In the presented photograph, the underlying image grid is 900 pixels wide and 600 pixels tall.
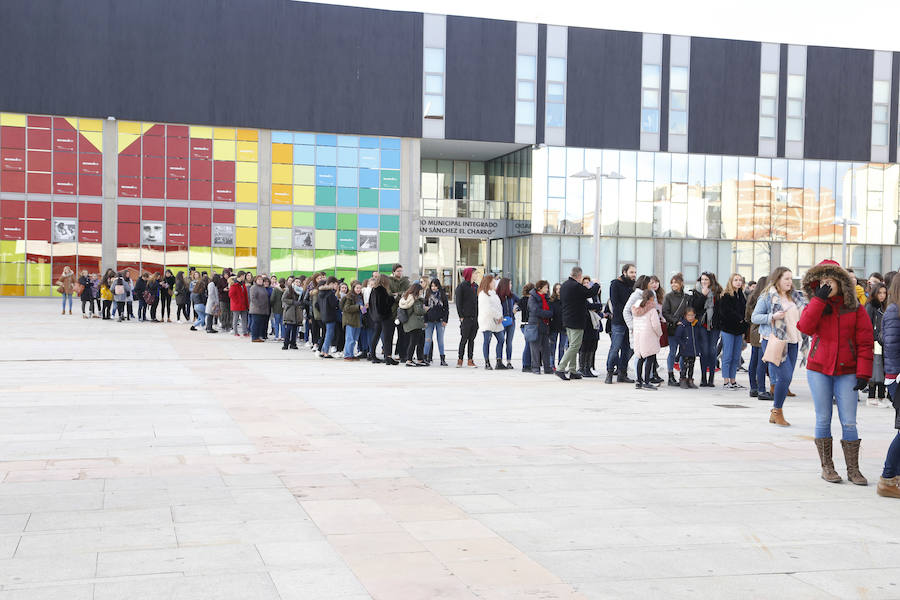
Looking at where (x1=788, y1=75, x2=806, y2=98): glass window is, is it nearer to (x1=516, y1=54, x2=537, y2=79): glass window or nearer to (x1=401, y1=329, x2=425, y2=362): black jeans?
(x1=516, y1=54, x2=537, y2=79): glass window

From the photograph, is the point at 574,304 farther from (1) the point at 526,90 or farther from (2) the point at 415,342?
(1) the point at 526,90

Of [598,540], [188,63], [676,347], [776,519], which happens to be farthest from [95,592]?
[188,63]

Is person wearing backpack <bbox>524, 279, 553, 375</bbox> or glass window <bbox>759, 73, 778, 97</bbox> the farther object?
glass window <bbox>759, 73, 778, 97</bbox>

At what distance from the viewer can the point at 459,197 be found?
168 feet

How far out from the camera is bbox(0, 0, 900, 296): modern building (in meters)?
41.5

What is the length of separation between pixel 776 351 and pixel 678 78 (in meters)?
39.1

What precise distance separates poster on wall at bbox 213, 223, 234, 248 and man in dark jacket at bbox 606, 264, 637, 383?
3208 centimetres

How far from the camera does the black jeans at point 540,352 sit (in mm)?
15305

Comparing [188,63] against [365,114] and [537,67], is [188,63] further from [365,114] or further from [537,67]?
[537,67]

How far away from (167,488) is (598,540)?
2.91 m

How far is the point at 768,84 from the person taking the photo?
4753cm

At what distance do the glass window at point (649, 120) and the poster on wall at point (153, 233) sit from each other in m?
23.3

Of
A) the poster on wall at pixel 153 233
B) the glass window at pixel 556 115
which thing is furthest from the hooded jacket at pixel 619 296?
the poster on wall at pixel 153 233

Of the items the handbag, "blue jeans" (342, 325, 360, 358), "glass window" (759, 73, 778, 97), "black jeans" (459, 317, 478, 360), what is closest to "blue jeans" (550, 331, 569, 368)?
"black jeans" (459, 317, 478, 360)
